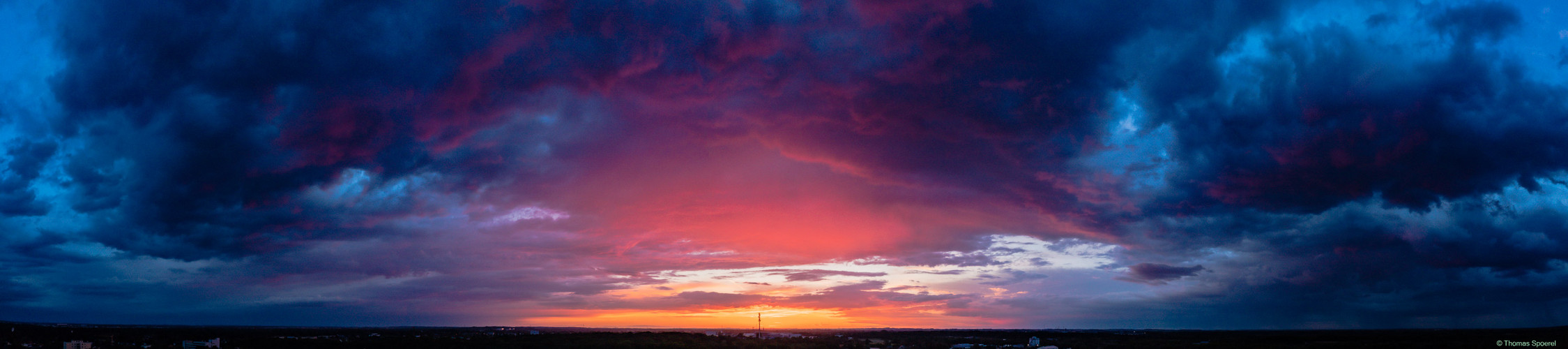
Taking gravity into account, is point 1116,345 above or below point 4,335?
below

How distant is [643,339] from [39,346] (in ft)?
192

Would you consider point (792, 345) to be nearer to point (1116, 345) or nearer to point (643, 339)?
point (643, 339)

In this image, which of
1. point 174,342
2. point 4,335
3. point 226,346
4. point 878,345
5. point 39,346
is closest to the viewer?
point 39,346

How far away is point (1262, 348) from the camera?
8325 centimetres

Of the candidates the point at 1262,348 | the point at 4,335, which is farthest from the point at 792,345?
the point at 4,335

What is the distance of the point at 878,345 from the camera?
100438 millimetres

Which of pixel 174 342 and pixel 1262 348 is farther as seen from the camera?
pixel 174 342

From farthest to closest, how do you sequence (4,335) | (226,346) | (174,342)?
(174,342)
(4,335)
(226,346)

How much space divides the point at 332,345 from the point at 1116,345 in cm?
9767

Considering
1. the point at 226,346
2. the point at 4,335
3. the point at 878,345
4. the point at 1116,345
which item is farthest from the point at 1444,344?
the point at 4,335

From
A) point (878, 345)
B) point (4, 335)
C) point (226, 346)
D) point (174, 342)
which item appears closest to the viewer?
point (226, 346)

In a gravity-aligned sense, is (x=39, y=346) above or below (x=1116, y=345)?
above

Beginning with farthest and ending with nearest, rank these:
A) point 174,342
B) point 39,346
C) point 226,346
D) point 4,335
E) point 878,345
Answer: point 878,345
point 174,342
point 4,335
point 226,346
point 39,346

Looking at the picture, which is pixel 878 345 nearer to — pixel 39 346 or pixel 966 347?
pixel 966 347
